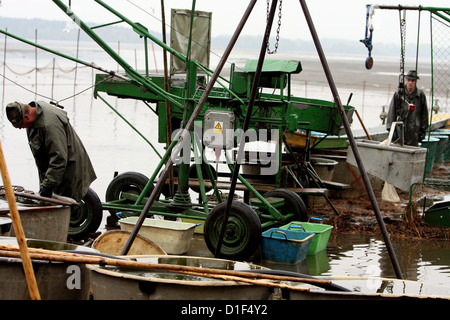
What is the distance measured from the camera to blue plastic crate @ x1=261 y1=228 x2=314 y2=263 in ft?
26.5

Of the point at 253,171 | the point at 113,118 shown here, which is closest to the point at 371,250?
the point at 253,171

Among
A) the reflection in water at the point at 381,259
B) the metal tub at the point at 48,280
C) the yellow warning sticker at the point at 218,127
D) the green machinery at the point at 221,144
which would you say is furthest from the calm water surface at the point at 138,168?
the metal tub at the point at 48,280

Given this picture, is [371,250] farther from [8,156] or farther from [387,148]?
[8,156]

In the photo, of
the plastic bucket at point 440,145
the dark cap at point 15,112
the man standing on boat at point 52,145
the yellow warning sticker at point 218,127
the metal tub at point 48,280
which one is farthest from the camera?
the plastic bucket at point 440,145

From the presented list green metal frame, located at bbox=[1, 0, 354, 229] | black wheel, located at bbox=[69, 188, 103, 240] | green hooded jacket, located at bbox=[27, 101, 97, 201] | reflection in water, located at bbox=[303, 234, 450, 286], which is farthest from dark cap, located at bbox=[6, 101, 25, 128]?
reflection in water, located at bbox=[303, 234, 450, 286]

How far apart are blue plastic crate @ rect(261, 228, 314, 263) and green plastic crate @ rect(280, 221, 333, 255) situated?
5.9 inches

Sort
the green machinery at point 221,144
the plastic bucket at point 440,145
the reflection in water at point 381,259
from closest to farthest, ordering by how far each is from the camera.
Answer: the reflection in water at point 381,259, the green machinery at point 221,144, the plastic bucket at point 440,145

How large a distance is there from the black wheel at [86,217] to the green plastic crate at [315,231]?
7.69 feet

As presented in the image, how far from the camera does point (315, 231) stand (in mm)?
8766

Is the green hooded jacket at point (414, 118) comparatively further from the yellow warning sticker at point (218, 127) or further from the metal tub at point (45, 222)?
the metal tub at point (45, 222)

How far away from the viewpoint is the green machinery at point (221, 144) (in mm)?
8172

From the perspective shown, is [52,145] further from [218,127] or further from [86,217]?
[218,127]

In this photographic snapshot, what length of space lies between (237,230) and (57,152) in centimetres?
230

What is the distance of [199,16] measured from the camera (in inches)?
446
